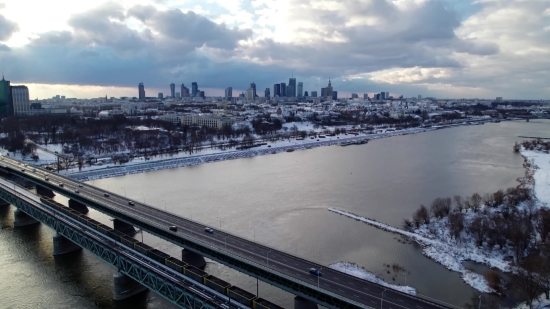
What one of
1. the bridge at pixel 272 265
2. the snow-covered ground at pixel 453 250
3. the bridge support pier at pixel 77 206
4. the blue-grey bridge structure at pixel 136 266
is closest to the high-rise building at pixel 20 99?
the bridge support pier at pixel 77 206

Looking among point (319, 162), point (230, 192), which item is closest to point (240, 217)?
point (230, 192)

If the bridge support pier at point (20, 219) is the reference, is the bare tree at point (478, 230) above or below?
above

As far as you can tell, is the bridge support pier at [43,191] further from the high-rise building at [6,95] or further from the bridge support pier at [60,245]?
the high-rise building at [6,95]

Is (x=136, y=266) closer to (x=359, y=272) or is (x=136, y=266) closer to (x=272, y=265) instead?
(x=272, y=265)

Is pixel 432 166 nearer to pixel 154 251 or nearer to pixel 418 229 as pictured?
pixel 418 229

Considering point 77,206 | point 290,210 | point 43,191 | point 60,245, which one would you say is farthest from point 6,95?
point 290,210

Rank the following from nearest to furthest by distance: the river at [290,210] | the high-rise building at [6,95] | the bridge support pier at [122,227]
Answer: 1. the river at [290,210]
2. the bridge support pier at [122,227]
3. the high-rise building at [6,95]

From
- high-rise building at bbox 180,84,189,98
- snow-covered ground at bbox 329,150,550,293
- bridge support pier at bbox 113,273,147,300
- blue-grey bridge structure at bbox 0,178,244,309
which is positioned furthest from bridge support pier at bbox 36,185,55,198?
high-rise building at bbox 180,84,189,98
